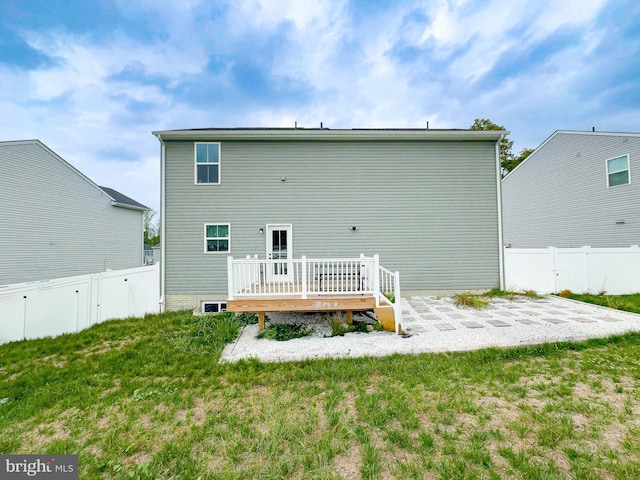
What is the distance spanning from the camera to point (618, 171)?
33.3 feet

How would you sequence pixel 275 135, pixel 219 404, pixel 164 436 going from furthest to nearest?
pixel 275 135, pixel 219 404, pixel 164 436

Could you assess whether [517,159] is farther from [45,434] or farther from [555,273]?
[45,434]

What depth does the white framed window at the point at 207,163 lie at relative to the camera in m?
8.18

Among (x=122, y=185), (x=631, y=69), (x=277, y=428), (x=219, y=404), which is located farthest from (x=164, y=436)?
(x=122, y=185)

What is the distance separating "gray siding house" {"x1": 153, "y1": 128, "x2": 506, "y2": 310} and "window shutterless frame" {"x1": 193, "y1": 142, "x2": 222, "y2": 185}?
32 mm

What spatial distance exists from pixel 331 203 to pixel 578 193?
1149 centimetres

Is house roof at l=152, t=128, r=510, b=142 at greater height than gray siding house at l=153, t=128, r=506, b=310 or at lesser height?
greater

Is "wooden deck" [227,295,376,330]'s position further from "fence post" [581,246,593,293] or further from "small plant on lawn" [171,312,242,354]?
"fence post" [581,246,593,293]

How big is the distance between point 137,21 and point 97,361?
12.7 metres

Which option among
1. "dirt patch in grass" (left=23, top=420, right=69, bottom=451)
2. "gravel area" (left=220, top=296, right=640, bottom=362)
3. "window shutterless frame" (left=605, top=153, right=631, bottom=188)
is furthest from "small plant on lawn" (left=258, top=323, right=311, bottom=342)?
"window shutterless frame" (left=605, top=153, right=631, bottom=188)

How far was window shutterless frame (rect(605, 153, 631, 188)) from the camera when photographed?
32.5ft

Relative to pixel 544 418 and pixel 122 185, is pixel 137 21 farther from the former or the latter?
pixel 122 185

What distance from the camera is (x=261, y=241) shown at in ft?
26.6

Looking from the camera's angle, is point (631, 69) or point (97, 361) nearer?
point (97, 361)
